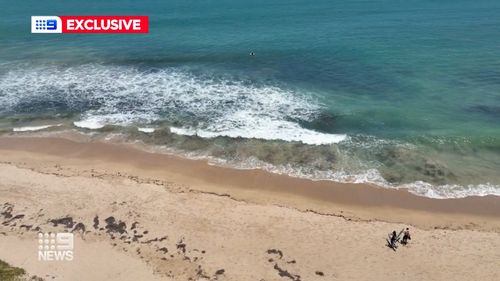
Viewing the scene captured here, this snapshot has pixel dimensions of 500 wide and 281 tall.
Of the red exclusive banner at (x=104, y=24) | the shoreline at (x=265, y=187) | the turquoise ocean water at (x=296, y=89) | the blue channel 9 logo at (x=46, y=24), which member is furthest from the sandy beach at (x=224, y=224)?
the blue channel 9 logo at (x=46, y=24)

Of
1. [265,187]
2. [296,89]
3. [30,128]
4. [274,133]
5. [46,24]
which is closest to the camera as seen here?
[265,187]

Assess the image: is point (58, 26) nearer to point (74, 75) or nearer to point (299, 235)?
point (74, 75)

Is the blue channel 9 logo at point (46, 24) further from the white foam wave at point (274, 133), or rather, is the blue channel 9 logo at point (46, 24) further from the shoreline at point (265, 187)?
the white foam wave at point (274, 133)

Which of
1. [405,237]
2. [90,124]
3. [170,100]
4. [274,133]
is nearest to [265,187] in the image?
[274,133]

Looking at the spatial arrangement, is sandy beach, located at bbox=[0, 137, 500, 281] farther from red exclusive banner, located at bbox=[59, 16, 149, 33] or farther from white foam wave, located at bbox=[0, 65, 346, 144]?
red exclusive banner, located at bbox=[59, 16, 149, 33]

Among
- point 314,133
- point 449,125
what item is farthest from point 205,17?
point 449,125

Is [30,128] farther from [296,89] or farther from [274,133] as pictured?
[296,89]
